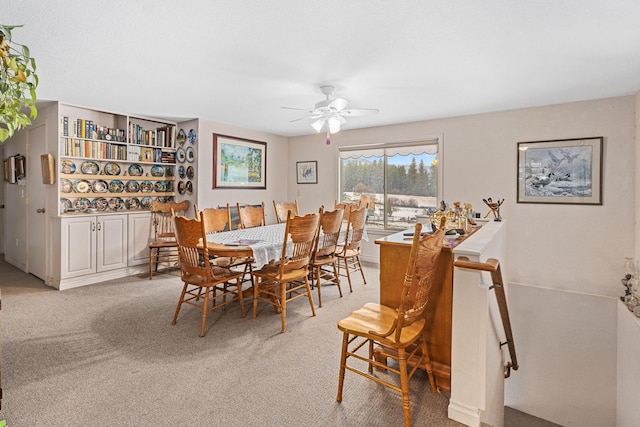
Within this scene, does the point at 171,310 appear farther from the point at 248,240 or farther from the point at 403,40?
the point at 403,40

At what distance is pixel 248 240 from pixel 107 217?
2.51m

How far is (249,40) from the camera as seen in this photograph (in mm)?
2412

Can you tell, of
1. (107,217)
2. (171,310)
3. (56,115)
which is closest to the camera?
(171,310)

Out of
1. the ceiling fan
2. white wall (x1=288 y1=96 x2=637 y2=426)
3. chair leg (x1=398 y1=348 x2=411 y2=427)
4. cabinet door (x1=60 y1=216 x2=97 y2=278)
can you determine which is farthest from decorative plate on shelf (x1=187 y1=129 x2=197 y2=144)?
chair leg (x1=398 y1=348 x2=411 y2=427)

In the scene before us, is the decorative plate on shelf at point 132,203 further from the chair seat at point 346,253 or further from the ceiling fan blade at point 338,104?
the ceiling fan blade at point 338,104

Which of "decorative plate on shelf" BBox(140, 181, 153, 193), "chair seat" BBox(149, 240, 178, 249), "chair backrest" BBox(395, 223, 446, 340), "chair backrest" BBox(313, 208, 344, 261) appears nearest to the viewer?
"chair backrest" BBox(395, 223, 446, 340)

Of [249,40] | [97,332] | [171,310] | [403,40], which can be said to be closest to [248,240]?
[171,310]

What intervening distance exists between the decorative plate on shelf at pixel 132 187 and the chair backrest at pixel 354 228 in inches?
127

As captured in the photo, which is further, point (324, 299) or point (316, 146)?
point (316, 146)

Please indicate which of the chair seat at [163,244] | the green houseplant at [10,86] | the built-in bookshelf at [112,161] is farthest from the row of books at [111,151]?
the green houseplant at [10,86]

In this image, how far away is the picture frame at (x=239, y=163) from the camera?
5.36 m

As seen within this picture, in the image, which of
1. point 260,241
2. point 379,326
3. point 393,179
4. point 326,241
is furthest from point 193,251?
point 393,179

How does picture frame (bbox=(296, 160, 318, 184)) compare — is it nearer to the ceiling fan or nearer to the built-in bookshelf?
the built-in bookshelf

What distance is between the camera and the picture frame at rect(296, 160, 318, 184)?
6324mm
